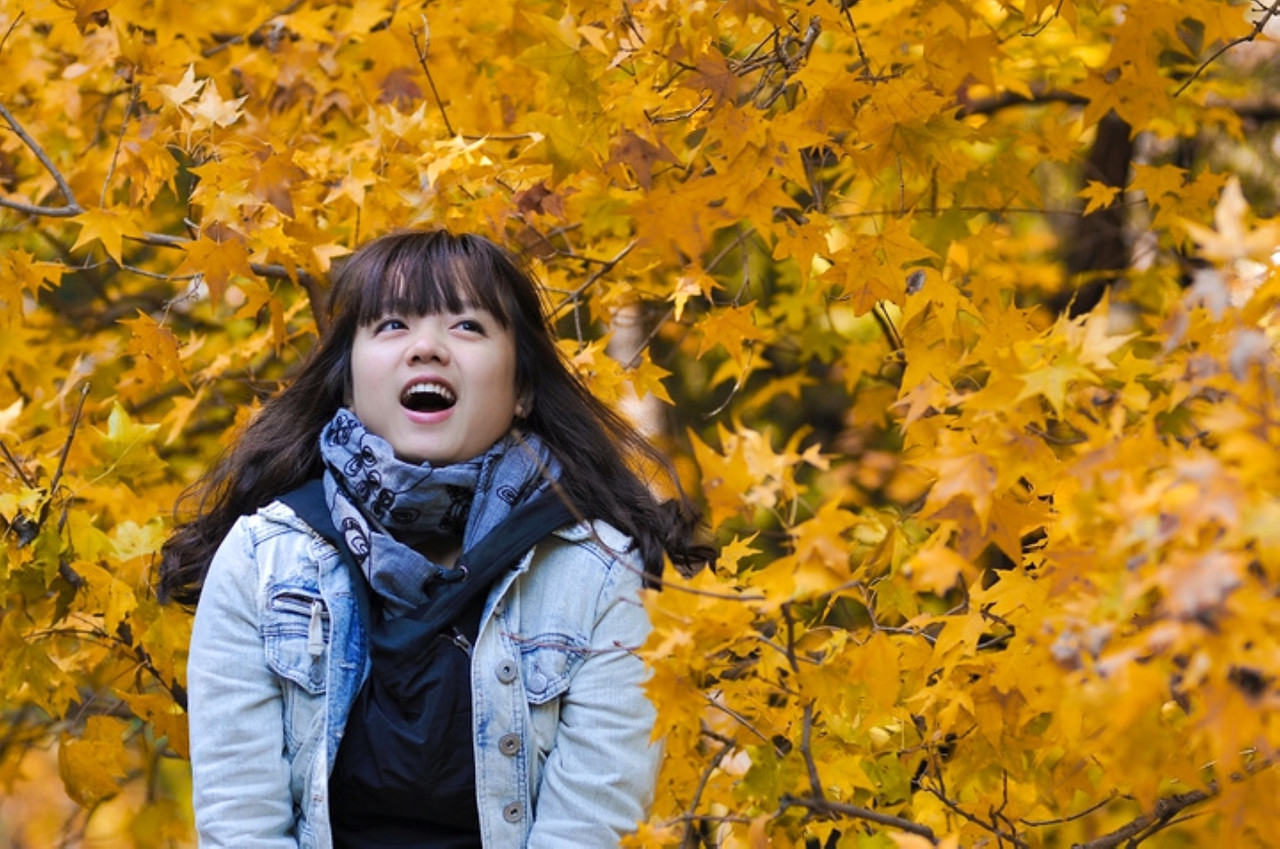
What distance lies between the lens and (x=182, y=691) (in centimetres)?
299

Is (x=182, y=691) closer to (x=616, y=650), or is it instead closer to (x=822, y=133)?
(x=616, y=650)

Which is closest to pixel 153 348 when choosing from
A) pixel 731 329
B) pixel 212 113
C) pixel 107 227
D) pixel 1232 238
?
pixel 107 227

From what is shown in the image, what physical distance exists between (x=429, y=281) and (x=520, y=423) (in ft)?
0.99

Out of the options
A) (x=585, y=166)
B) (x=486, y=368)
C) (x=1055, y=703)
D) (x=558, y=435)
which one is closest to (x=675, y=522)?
(x=558, y=435)

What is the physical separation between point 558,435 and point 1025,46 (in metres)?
2.19

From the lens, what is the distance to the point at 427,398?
250cm

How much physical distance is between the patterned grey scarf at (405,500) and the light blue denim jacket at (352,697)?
0.07m

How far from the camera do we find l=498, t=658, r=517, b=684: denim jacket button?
2.28 meters

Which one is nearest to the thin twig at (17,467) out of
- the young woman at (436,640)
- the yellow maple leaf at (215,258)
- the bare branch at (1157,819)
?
the yellow maple leaf at (215,258)

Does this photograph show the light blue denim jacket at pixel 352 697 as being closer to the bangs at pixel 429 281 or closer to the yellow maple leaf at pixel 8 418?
the bangs at pixel 429 281

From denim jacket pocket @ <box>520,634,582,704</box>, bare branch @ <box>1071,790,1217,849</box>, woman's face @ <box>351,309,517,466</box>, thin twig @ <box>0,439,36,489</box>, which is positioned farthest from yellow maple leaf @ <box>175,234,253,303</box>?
bare branch @ <box>1071,790,1217,849</box>

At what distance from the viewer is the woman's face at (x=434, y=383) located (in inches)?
95.0

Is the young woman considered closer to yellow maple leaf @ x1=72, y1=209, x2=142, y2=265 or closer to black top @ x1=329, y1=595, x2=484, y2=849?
black top @ x1=329, y1=595, x2=484, y2=849

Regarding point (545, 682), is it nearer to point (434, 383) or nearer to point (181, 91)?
point (434, 383)
